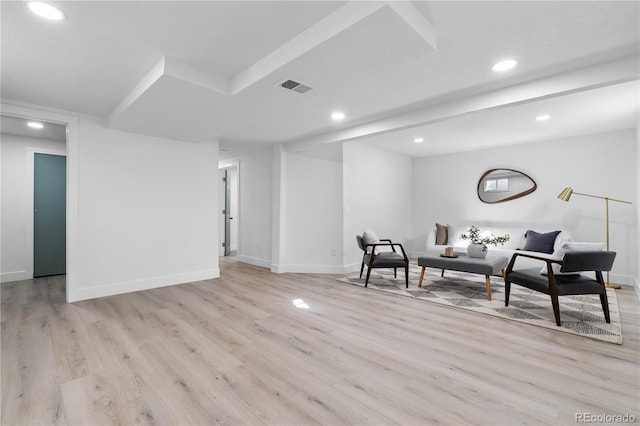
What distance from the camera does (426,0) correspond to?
5.87ft

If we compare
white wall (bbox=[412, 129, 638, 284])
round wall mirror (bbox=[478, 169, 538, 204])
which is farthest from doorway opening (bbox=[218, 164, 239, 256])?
round wall mirror (bbox=[478, 169, 538, 204])

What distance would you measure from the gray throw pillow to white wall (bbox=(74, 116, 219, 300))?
5.32m

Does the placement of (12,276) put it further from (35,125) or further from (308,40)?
(308,40)

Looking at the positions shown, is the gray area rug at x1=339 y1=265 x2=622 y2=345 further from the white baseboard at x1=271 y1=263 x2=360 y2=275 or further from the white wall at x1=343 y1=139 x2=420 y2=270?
the white wall at x1=343 y1=139 x2=420 y2=270

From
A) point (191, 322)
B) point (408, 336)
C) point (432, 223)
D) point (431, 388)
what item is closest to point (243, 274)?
point (191, 322)

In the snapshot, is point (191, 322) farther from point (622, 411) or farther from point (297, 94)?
point (622, 411)

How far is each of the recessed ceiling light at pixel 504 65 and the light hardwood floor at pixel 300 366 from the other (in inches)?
93.9

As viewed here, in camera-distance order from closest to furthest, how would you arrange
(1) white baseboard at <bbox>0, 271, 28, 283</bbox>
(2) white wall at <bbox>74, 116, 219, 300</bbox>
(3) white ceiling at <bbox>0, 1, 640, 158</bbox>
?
1. (3) white ceiling at <bbox>0, 1, 640, 158</bbox>
2. (2) white wall at <bbox>74, 116, 219, 300</bbox>
3. (1) white baseboard at <bbox>0, 271, 28, 283</bbox>

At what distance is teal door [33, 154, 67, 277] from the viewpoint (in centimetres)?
491

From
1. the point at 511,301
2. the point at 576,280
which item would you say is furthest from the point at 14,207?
the point at 576,280

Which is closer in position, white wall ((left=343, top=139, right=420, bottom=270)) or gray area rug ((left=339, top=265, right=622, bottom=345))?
gray area rug ((left=339, top=265, right=622, bottom=345))

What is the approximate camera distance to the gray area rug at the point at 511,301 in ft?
9.10

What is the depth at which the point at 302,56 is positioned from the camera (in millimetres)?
2127

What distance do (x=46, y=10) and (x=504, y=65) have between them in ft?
11.3
